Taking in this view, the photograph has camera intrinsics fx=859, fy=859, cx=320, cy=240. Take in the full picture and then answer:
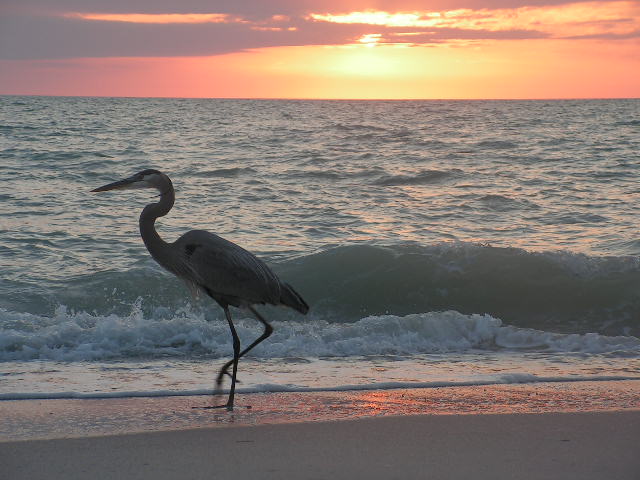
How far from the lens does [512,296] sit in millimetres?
10758

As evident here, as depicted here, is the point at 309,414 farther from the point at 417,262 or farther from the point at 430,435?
the point at 417,262

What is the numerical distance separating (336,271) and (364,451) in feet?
22.7

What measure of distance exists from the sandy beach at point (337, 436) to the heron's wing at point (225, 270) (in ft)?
2.46

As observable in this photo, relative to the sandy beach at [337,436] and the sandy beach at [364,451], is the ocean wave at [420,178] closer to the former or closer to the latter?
the sandy beach at [337,436]

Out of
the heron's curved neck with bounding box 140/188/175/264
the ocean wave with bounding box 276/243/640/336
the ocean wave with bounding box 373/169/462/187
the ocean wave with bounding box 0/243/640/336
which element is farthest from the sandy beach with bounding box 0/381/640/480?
the ocean wave with bounding box 373/169/462/187

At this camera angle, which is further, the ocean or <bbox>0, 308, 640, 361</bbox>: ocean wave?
<bbox>0, 308, 640, 361</bbox>: ocean wave

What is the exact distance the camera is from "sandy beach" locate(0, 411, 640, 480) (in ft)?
13.4

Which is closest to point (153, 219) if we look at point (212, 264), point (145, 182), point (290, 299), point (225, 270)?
point (145, 182)

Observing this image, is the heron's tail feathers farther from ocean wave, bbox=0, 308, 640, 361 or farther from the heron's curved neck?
ocean wave, bbox=0, 308, 640, 361

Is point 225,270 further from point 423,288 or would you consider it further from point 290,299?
point 423,288

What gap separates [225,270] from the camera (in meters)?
6.01

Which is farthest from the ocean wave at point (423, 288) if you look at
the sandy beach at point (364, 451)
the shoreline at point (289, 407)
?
the sandy beach at point (364, 451)

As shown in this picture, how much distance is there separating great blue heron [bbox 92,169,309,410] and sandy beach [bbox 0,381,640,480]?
2.39ft

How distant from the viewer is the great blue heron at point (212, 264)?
237 inches
